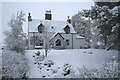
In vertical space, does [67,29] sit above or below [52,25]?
below

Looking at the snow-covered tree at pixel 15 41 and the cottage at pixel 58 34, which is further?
the cottage at pixel 58 34

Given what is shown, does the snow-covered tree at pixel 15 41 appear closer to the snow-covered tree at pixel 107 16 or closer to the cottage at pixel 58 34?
the snow-covered tree at pixel 107 16

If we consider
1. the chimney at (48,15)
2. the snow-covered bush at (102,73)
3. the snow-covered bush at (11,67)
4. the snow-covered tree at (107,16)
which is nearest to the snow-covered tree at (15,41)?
the snow-covered bush at (11,67)

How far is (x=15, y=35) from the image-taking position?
892 cm

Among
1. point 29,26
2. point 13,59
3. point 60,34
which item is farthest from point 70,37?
point 13,59

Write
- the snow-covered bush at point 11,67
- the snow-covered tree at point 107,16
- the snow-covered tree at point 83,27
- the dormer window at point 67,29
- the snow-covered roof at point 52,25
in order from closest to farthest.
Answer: the snow-covered bush at point 11,67
the snow-covered tree at point 107,16
the snow-covered roof at point 52,25
the dormer window at point 67,29
the snow-covered tree at point 83,27

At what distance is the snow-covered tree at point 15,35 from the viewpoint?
865 cm

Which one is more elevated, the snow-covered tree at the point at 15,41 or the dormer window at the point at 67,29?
the dormer window at the point at 67,29

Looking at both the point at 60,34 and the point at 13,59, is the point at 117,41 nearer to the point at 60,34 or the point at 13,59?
the point at 13,59

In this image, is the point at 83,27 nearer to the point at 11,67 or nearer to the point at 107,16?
the point at 107,16

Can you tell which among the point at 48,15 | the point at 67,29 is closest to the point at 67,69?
the point at 67,29

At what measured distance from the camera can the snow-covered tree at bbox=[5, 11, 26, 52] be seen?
8.65m

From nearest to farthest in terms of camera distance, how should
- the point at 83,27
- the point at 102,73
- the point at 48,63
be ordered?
1. the point at 102,73
2. the point at 48,63
3. the point at 83,27

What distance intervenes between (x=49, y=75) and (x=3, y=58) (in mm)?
2873
